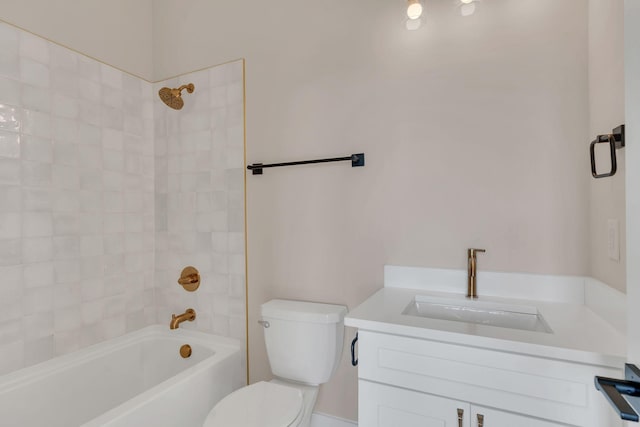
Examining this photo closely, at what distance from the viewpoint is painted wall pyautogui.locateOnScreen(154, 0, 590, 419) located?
4.02 ft

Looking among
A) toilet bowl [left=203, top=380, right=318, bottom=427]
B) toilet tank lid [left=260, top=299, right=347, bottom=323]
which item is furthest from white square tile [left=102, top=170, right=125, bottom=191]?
toilet bowl [left=203, top=380, right=318, bottom=427]

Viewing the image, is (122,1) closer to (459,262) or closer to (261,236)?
(261,236)

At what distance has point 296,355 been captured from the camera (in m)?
1.50

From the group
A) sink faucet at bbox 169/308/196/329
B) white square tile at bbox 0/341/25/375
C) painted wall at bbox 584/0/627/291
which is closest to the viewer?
painted wall at bbox 584/0/627/291

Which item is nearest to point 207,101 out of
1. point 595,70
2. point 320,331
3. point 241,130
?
point 241,130

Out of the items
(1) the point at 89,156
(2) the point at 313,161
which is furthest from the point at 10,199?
(2) the point at 313,161

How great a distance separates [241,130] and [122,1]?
1.20 m

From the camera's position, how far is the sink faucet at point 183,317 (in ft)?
6.22

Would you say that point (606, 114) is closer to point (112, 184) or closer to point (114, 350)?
point (112, 184)

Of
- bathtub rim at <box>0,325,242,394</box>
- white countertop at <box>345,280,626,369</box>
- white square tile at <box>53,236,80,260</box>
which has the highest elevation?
white square tile at <box>53,236,80,260</box>

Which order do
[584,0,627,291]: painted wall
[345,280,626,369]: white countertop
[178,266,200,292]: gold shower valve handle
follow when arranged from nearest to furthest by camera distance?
[345,280,626,369]: white countertop → [584,0,627,291]: painted wall → [178,266,200,292]: gold shower valve handle

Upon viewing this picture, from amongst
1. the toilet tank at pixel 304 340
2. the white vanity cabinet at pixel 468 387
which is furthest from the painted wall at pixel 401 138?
the white vanity cabinet at pixel 468 387

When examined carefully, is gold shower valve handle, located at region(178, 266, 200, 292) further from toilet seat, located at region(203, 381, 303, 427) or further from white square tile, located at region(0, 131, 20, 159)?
white square tile, located at region(0, 131, 20, 159)

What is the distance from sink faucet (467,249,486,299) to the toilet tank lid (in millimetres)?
593
